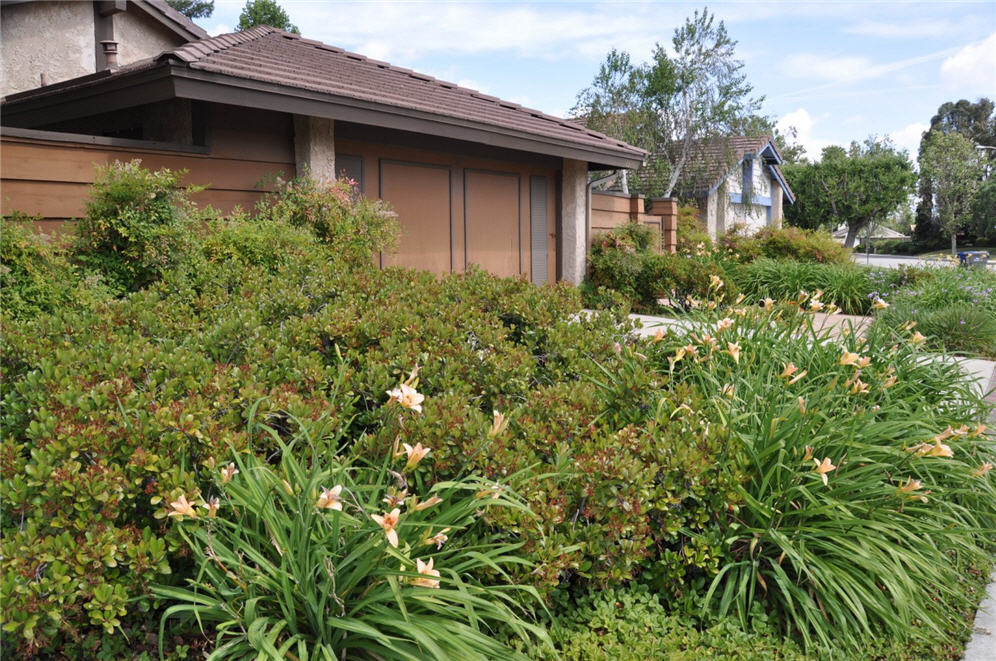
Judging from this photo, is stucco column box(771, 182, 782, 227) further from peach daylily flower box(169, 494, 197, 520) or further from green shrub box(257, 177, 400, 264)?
peach daylily flower box(169, 494, 197, 520)

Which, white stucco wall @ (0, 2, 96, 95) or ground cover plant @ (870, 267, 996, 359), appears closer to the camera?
ground cover plant @ (870, 267, 996, 359)

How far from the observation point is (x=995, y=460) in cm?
421

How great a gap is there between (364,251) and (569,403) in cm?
498

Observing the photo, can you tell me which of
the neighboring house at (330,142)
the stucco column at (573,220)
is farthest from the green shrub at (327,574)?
the stucco column at (573,220)

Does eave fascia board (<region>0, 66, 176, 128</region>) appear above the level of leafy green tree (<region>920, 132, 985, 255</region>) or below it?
below

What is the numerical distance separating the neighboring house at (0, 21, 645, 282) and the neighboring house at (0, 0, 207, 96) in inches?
79.8

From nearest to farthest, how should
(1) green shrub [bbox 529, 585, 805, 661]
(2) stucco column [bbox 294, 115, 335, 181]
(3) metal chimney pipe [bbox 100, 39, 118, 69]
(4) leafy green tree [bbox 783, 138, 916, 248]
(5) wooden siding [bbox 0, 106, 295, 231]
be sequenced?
(1) green shrub [bbox 529, 585, 805, 661], (5) wooden siding [bbox 0, 106, 295, 231], (2) stucco column [bbox 294, 115, 335, 181], (3) metal chimney pipe [bbox 100, 39, 118, 69], (4) leafy green tree [bbox 783, 138, 916, 248]

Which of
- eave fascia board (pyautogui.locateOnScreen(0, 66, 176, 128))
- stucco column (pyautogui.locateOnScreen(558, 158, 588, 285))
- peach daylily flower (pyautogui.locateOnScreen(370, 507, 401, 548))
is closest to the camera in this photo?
peach daylily flower (pyautogui.locateOnScreen(370, 507, 401, 548))

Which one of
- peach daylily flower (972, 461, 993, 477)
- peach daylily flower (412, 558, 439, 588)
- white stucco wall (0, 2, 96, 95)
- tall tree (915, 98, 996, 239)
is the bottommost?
peach daylily flower (972, 461, 993, 477)

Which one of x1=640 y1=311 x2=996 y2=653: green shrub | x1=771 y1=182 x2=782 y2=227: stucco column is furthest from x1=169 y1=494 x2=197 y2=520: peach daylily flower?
x1=771 y1=182 x2=782 y2=227: stucco column

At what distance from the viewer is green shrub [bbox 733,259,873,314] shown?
1378 centimetres

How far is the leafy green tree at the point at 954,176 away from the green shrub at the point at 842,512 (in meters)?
49.4

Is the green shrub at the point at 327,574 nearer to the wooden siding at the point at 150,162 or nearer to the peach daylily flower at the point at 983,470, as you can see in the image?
the peach daylily flower at the point at 983,470

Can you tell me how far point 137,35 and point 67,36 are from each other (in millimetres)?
1426
